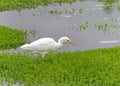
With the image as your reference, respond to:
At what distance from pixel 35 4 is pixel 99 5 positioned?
19.3 ft

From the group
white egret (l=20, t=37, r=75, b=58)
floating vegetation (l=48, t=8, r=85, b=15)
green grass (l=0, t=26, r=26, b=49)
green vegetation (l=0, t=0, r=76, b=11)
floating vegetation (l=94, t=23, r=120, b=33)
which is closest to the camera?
white egret (l=20, t=37, r=75, b=58)

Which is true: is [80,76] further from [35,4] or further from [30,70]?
[35,4]

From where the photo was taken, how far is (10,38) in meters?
20.8

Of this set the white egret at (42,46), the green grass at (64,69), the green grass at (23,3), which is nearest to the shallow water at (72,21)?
the green grass at (23,3)

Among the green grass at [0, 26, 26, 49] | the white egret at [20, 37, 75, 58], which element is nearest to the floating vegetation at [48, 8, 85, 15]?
the green grass at [0, 26, 26, 49]

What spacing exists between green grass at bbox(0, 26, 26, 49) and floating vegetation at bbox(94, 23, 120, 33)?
527 centimetres

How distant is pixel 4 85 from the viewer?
13805 mm

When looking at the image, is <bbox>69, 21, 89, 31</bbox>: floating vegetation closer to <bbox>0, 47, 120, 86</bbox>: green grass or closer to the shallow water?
the shallow water

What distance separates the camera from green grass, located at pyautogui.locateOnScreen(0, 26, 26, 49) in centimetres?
1984

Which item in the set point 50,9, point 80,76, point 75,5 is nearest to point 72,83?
point 80,76

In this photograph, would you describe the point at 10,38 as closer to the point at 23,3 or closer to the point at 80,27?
the point at 80,27

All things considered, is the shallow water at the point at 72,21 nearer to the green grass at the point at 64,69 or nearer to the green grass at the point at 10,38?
the green grass at the point at 10,38

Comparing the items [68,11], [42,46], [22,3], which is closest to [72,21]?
[68,11]

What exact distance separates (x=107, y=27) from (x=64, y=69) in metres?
10.8
